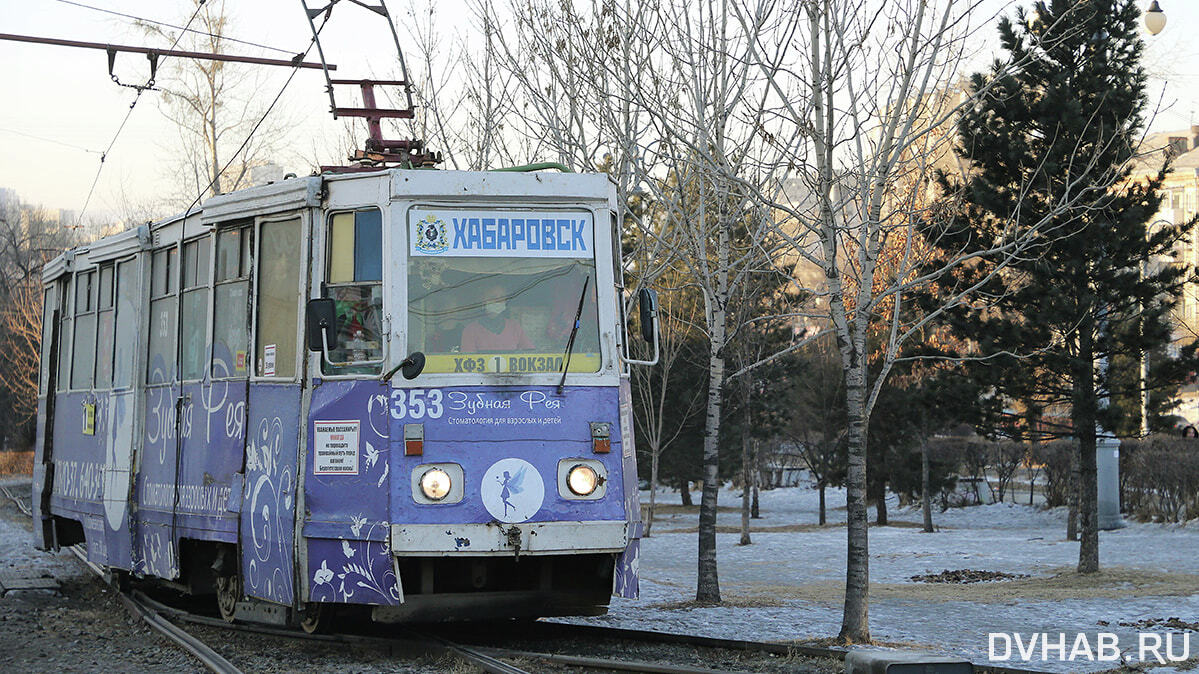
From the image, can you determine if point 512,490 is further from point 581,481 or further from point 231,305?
point 231,305

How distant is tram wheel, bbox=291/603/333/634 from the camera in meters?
9.65

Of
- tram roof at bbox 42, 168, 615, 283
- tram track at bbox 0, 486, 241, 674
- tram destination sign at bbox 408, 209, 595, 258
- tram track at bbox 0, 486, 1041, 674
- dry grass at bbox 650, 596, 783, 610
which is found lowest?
dry grass at bbox 650, 596, 783, 610

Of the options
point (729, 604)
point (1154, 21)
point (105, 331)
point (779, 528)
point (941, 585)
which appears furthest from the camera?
point (779, 528)

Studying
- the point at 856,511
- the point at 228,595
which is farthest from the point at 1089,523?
the point at 228,595

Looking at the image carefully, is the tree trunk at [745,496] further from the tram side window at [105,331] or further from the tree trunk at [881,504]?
the tram side window at [105,331]

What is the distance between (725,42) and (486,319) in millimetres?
5993

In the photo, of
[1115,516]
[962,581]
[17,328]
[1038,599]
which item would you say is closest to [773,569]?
[962,581]

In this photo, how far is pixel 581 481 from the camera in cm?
888

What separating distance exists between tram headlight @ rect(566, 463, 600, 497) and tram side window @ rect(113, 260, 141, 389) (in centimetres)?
507

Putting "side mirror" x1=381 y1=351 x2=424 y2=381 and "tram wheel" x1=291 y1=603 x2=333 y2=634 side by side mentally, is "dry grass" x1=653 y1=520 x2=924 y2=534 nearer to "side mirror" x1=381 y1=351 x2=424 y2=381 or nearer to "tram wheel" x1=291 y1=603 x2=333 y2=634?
"tram wheel" x1=291 y1=603 x2=333 y2=634

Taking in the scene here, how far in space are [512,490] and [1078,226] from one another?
13.3 metres

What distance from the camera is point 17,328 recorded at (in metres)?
53.9

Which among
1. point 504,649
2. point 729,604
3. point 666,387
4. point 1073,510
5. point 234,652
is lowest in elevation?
point 729,604

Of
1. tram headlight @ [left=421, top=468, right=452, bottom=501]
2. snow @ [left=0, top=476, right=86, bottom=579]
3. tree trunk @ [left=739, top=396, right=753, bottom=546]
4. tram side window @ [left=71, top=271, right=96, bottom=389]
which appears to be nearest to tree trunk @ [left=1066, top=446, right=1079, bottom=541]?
tree trunk @ [left=739, top=396, right=753, bottom=546]
